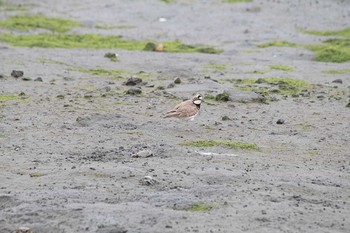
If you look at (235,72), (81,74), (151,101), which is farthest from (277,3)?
(151,101)

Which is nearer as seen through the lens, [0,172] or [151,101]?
[0,172]

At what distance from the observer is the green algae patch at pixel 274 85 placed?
21.2 metres

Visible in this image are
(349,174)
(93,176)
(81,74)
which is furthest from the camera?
(81,74)

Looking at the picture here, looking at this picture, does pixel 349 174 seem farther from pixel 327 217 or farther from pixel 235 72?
pixel 235 72

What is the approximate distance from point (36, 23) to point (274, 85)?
58.7 feet

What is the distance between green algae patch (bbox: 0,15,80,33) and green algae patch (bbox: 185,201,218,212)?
25661 mm

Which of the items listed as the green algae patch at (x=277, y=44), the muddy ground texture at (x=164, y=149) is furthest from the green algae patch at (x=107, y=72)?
the green algae patch at (x=277, y=44)

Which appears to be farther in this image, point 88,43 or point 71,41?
point 71,41

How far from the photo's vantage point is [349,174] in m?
12.6

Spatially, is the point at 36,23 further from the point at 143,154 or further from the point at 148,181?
the point at 148,181

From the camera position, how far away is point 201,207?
10578mm

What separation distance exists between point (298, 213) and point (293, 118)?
23.9 feet

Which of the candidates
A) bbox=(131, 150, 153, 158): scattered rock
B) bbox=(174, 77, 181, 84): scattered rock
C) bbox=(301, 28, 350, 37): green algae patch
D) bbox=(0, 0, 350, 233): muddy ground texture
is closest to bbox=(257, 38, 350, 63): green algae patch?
bbox=(0, 0, 350, 233): muddy ground texture

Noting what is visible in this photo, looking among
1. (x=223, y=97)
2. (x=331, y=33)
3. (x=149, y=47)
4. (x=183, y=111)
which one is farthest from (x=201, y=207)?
(x=331, y=33)
